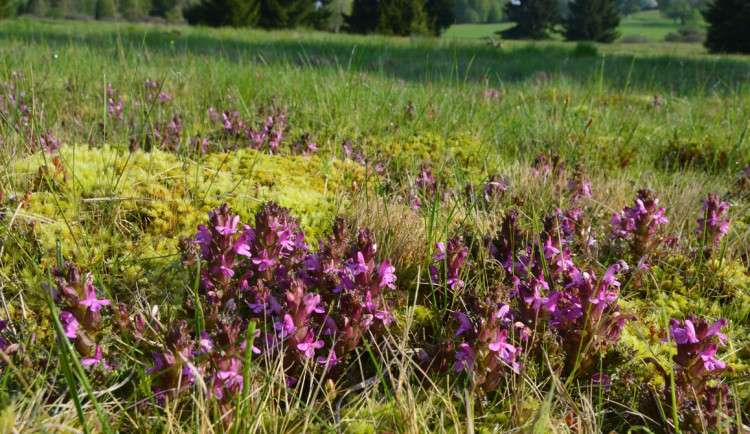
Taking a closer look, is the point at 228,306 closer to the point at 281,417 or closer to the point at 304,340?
the point at 304,340

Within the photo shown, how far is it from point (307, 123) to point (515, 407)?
12.4 ft

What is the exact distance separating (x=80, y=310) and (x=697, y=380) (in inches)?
92.7

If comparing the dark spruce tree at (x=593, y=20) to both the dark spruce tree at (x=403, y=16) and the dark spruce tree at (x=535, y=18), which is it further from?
the dark spruce tree at (x=403, y=16)

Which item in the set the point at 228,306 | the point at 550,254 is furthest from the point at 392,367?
the point at 550,254

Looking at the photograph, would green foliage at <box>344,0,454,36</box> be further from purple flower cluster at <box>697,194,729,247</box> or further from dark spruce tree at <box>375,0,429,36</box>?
purple flower cluster at <box>697,194,729,247</box>

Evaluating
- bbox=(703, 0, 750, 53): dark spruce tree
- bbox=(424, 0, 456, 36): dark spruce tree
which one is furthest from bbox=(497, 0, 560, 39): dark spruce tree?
bbox=(703, 0, 750, 53): dark spruce tree

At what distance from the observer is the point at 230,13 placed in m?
39.4

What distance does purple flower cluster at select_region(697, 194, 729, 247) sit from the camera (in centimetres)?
316

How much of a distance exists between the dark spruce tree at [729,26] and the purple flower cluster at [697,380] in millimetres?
36161

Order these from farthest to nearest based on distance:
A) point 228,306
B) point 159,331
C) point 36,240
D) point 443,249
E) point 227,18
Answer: point 227,18
point 36,240
point 443,249
point 228,306
point 159,331

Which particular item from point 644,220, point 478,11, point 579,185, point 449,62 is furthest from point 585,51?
point 478,11

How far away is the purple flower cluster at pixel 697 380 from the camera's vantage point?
187 cm

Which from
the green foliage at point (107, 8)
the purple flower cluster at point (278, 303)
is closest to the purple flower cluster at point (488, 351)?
the purple flower cluster at point (278, 303)

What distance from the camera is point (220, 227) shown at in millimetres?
2336
